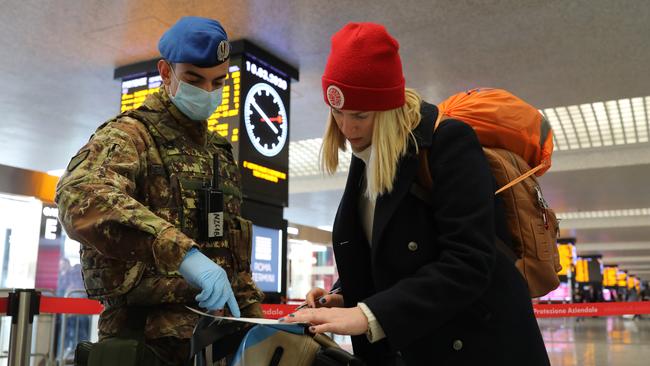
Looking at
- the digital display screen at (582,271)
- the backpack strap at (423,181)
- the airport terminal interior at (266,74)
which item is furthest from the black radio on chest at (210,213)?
the digital display screen at (582,271)

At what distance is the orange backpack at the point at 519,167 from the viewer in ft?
4.57

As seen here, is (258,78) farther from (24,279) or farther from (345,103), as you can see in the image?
(345,103)

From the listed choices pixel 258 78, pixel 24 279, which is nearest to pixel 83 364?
pixel 258 78

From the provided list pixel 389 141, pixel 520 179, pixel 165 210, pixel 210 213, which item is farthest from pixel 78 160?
pixel 520 179

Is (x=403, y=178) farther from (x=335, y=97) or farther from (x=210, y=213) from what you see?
A: (x=210, y=213)

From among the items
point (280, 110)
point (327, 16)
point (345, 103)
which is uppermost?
point (327, 16)

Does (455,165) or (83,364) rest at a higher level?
(455,165)

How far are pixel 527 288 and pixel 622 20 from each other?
588cm

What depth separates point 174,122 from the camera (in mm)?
1940

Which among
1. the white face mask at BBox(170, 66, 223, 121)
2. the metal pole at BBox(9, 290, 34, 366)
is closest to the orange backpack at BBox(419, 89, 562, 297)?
the white face mask at BBox(170, 66, 223, 121)

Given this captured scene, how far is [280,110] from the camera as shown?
23.1ft

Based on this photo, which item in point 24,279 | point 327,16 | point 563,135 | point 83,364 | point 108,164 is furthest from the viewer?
point 563,135

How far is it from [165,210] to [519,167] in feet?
3.26

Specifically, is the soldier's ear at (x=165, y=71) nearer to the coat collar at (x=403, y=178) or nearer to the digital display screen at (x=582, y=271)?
the coat collar at (x=403, y=178)
